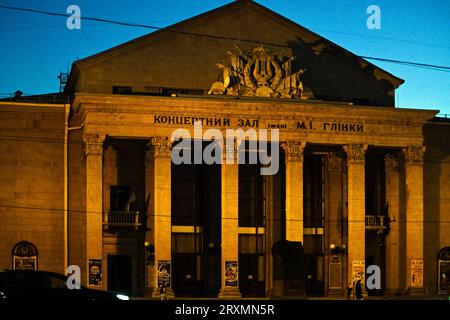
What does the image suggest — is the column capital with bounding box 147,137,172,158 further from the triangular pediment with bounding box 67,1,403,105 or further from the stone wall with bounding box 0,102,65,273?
the stone wall with bounding box 0,102,65,273

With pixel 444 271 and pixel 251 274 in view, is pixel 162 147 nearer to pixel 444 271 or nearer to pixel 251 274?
pixel 251 274

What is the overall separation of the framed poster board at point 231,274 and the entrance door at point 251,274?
389cm

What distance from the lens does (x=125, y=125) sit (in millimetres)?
47969

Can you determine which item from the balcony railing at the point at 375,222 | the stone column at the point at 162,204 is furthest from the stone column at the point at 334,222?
the stone column at the point at 162,204

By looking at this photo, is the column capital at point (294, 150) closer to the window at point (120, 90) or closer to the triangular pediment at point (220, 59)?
the triangular pediment at point (220, 59)

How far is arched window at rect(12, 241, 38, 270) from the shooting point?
49.0m

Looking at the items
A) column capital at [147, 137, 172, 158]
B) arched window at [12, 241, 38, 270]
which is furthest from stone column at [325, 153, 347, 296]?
arched window at [12, 241, 38, 270]

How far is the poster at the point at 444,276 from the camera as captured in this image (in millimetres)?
54419

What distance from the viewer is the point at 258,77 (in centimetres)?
5044

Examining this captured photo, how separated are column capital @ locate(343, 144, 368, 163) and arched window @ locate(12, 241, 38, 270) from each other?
1846 cm

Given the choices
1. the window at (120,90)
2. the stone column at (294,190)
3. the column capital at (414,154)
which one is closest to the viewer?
the stone column at (294,190)
